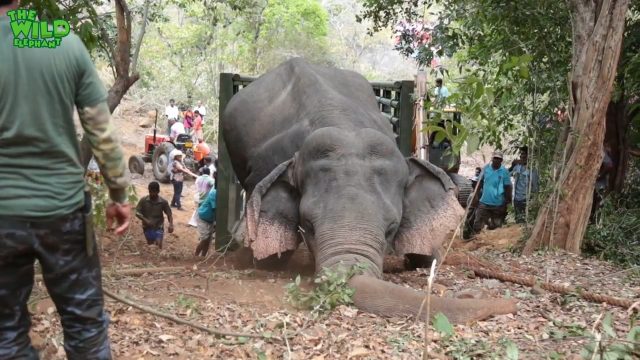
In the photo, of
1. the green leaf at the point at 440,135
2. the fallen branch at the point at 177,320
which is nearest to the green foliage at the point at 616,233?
the green leaf at the point at 440,135

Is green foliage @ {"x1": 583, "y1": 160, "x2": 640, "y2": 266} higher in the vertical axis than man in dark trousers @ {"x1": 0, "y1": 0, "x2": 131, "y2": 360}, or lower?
lower

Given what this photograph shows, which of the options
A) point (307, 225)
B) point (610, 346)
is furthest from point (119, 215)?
point (307, 225)

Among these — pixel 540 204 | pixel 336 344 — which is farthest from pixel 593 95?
pixel 336 344

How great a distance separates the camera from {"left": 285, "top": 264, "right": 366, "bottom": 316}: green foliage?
4.58m

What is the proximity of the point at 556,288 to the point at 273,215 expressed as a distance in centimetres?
228

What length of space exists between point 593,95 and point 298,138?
283 centimetres

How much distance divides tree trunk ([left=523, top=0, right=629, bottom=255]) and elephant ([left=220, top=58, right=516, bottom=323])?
138cm

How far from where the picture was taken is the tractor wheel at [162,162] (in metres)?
18.0

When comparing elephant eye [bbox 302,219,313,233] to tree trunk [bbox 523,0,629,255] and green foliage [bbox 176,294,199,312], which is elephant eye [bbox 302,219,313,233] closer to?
green foliage [bbox 176,294,199,312]

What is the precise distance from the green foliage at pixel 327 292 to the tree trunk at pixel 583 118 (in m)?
3.21

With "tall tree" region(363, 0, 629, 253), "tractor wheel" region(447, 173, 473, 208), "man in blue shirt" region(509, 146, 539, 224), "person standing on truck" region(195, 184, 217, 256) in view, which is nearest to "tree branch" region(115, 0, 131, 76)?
"tall tree" region(363, 0, 629, 253)

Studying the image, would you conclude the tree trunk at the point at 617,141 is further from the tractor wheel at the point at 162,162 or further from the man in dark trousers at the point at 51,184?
the tractor wheel at the point at 162,162

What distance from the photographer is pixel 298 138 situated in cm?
713

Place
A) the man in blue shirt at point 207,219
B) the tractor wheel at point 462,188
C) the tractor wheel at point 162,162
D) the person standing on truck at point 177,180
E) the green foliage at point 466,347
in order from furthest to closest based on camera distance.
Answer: the tractor wheel at point 162,162 → the person standing on truck at point 177,180 → the tractor wheel at point 462,188 → the man in blue shirt at point 207,219 → the green foliage at point 466,347
